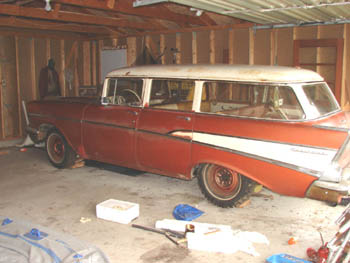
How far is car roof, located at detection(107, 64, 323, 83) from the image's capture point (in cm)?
472

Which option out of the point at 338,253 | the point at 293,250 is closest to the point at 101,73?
the point at 293,250

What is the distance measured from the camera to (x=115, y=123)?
6141mm

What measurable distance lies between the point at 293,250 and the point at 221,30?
240 inches

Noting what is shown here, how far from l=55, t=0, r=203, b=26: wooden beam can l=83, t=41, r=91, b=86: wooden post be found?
3.74 metres

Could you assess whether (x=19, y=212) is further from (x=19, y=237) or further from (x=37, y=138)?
(x=37, y=138)

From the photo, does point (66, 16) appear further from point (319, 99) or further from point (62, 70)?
point (319, 99)

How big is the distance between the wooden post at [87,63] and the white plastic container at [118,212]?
7404 mm

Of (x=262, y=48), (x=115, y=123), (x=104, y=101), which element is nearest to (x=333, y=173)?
(x=115, y=123)

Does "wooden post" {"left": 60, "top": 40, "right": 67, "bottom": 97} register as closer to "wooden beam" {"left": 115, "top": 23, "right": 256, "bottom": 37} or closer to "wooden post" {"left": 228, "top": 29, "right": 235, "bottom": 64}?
"wooden beam" {"left": 115, "top": 23, "right": 256, "bottom": 37}

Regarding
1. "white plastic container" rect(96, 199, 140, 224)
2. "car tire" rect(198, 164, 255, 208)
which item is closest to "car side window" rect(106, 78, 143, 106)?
"car tire" rect(198, 164, 255, 208)

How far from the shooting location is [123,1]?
24.0 feet

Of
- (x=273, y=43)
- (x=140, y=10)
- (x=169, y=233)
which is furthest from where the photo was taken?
(x=273, y=43)

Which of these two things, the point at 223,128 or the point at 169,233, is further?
the point at 223,128

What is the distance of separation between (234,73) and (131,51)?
6.23 m
